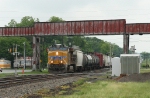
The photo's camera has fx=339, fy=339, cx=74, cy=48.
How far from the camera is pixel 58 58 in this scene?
1848 inches

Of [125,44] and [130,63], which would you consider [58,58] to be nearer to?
[130,63]

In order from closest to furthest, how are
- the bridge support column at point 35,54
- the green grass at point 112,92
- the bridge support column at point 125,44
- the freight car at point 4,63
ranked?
the green grass at point 112,92 → the bridge support column at point 125,44 → the bridge support column at point 35,54 → the freight car at point 4,63

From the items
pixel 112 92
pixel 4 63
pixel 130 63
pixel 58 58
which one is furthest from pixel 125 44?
pixel 4 63

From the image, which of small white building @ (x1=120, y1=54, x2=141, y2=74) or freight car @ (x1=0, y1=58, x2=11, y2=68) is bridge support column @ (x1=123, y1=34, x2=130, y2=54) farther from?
freight car @ (x1=0, y1=58, x2=11, y2=68)

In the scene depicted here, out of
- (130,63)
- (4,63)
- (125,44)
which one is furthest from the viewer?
(4,63)

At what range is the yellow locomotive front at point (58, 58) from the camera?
46.7 m

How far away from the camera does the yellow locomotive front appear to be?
153ft

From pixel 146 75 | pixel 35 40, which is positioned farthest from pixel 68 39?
pixel 146 75

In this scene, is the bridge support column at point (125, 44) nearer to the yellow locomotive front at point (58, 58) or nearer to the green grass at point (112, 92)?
the yellow locomotive front at point (58, 58)

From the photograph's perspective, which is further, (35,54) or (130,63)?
(35,54)

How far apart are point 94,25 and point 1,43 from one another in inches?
2871

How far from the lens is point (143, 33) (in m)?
55.2

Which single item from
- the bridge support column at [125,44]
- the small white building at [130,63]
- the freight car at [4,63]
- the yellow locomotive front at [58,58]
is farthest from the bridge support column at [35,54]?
the freight car at [4,63]

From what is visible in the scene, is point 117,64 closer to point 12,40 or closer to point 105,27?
point 105,27
